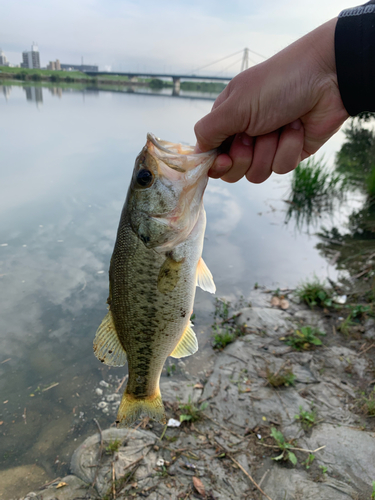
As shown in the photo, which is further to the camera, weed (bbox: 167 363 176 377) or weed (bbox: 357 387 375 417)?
weed (bbox: 167 363 176 377)

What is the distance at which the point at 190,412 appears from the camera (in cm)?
337

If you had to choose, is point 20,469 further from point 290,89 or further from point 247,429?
point 290,89

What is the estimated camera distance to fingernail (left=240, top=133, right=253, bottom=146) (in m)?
1.90

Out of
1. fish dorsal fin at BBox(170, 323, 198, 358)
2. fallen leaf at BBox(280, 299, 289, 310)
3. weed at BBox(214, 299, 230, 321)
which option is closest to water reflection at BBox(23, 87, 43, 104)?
weed at BBox(214, 299, 230, 321)

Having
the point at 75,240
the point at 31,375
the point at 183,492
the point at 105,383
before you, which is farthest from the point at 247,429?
the point at 75,240

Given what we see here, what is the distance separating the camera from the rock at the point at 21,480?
2.79 m

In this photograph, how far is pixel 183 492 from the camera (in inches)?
105

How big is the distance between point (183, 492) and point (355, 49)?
3311 mm

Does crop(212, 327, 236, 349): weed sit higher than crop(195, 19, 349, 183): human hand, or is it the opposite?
crop(195, 19, 349, 183): human hand

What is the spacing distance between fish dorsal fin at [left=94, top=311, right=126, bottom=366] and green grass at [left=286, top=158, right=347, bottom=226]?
846 cm

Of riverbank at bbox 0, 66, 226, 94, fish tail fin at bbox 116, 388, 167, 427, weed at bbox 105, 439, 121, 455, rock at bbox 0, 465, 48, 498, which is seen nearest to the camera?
fish tail fin at bbox 116, 388, 167, 427

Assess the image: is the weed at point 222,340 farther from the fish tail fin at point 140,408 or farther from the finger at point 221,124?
the finger at point 221,124

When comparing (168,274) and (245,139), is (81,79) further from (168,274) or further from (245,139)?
(168,274)

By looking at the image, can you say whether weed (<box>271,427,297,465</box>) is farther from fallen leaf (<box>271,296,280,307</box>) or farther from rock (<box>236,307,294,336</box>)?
fallen leaf (<box>271,296,280,307</box>)
